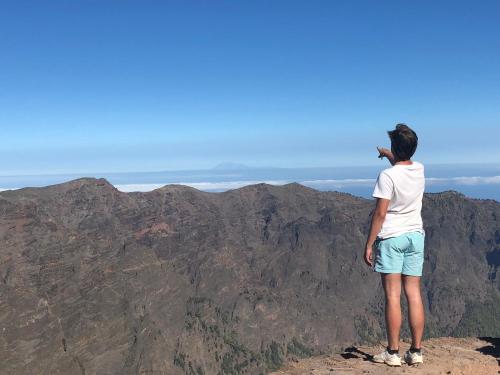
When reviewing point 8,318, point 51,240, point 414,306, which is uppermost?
point 414,306

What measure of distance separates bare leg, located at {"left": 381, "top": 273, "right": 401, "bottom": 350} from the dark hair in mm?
3302

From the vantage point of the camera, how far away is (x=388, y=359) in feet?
47.4

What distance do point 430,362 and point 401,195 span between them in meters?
6.20

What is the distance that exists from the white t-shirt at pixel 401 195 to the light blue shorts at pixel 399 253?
172 millimetres

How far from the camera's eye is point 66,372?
459 ft

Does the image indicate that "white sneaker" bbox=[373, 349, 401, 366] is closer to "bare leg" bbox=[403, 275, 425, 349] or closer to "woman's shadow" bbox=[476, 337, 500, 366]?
"bare leg" bbox=[403, 275, 425, 349]

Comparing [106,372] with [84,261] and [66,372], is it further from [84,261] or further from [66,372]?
[84,261]

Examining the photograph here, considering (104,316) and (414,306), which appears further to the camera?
(104,316)

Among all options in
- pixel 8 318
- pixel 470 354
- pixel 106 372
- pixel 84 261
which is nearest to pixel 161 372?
pixel 106 372

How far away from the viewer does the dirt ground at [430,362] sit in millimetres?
14602

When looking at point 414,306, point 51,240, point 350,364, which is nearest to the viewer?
point 414,306

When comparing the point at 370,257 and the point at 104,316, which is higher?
the point at 370,257

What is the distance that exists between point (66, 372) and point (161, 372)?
5301 cm

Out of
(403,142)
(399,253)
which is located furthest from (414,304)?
(403,142)
